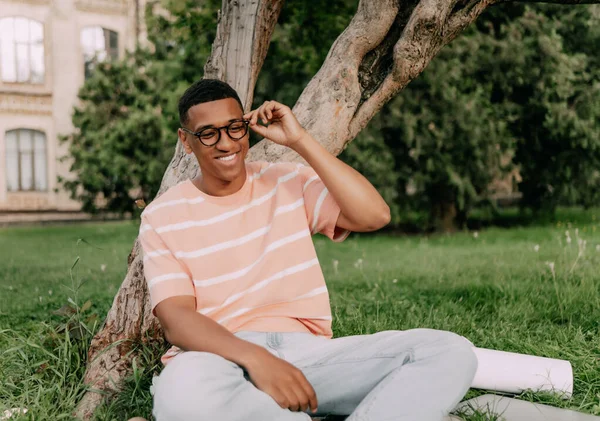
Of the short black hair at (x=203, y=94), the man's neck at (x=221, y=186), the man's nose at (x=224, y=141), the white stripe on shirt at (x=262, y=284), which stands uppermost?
the short black hair at (x=203, y=94)

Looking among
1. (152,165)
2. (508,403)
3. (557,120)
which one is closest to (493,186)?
(557,120)

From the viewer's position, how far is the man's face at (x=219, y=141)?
8.77ft

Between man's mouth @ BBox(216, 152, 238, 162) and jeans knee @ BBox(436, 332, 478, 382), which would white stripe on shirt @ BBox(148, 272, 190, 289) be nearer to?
man's mouth @ BBox(216, 152, 238, 162)

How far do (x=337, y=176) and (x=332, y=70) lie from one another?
1.07 meters

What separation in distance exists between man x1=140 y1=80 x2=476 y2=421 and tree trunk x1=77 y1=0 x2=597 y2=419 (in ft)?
2.29

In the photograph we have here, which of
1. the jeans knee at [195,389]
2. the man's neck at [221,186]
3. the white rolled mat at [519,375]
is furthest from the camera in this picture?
the white rolled mat at [519,375]

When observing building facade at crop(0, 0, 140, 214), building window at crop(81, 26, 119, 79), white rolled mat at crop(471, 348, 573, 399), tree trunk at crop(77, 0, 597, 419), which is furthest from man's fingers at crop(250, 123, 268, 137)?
building window at crop(81, 26, 119, 79)

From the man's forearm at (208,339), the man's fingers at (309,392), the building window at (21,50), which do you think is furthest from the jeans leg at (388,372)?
the building window at (21,50)

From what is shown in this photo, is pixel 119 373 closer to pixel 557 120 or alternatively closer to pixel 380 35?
pixel 380 35

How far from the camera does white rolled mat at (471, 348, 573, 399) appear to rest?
3.20 meters

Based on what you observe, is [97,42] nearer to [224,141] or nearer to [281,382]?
[224,141]

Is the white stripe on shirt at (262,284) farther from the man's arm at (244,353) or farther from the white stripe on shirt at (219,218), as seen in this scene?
the white stripe on shirt at (219,218)

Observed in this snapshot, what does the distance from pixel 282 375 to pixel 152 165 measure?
13355 mm

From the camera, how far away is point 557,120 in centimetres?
1309
